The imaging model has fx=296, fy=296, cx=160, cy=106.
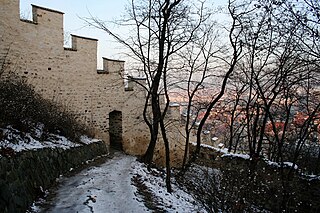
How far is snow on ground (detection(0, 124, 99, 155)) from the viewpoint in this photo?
226 inches

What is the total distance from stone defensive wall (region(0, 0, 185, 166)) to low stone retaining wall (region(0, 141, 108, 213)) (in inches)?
190

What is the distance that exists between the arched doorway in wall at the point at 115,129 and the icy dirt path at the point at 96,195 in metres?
8.15

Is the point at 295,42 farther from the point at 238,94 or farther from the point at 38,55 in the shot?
A: the point at 38,55

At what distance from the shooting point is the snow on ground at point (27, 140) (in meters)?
5.73

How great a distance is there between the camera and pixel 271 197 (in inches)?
357

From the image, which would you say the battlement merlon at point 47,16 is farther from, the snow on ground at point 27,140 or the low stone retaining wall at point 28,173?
the low stone retaining wall at point 28,173

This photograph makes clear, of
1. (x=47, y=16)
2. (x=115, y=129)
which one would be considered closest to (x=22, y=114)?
(x=47, y=16)

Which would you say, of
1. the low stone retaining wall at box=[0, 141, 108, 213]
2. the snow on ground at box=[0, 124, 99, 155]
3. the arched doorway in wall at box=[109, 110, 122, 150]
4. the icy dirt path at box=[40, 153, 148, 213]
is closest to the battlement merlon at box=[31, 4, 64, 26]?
the snow on ground at box=[0, 124, 99, 155]

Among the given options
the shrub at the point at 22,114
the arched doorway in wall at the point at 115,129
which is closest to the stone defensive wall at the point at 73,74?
the arched doorway in wall at the point at 115,129

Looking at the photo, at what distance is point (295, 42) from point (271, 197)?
4.96 metres

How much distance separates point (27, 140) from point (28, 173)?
1185mm

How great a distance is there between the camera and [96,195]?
248 inches

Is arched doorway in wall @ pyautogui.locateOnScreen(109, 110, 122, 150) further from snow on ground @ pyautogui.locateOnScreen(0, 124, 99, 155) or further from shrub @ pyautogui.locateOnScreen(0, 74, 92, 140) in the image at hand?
snow on ground @ pyautogui.locateOnScreen(0, 124, 99, 155)

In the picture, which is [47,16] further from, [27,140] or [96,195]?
[96,195]
